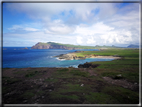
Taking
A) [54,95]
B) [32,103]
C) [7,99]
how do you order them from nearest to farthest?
1. [32,103]
2. [7,99]
3. [54,95]

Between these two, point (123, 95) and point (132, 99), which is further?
point (123, 95)

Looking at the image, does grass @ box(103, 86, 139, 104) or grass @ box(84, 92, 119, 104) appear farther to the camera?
grass @ box(103, 86, 139, 104)

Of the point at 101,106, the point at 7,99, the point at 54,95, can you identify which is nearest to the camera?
the point at 101,106

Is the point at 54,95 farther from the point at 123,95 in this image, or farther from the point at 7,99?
the point at 123,95

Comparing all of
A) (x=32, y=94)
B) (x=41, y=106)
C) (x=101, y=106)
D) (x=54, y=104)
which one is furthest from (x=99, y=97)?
(x=32, y=94)

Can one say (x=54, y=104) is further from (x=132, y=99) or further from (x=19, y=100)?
(x=132, y=99)

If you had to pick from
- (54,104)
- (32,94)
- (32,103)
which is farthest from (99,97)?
(32,94)

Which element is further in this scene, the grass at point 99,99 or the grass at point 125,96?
the grass at point 125,96

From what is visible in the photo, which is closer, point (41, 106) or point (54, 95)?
point (41, 106)

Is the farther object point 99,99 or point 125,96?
point 125,96
